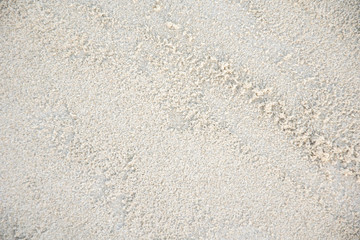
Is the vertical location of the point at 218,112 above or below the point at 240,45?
below

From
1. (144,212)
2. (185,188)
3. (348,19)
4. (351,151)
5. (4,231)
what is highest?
(348,19)

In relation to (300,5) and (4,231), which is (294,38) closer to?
(300,5)

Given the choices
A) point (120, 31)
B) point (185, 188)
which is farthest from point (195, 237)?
point (120, 31)

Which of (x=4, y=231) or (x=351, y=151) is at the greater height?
(x=351, y=151)

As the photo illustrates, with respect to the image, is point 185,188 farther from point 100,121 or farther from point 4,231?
point 4,231

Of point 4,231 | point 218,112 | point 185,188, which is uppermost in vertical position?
point 218,112

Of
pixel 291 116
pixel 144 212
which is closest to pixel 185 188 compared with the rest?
pixel 144 212
